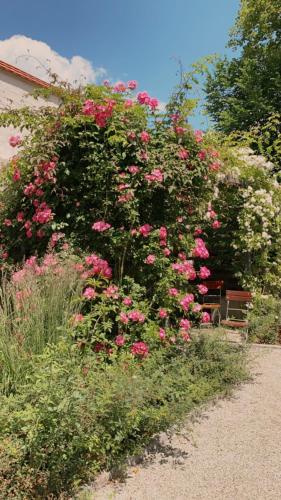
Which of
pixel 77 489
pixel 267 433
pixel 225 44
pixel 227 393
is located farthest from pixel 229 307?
pixel 225 44

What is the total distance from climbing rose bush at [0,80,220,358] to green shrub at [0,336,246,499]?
2.20 ft

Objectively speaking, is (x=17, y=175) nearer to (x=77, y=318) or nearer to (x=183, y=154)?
(x=183, y=154)

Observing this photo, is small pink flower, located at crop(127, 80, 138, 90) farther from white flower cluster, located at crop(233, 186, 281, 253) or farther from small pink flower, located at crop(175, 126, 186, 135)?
white flower cluster, located at crop(233, 186, 281, 253)

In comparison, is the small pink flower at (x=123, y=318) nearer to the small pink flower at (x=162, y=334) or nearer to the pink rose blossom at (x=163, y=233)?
the small pink flower at (x=162, y=334)

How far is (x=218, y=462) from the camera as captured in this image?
8.59 feet

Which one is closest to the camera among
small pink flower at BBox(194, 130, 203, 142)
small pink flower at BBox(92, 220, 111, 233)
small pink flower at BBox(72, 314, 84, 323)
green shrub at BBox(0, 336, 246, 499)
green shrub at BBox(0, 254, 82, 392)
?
green shrub at BBox(0, 336, 246, 499)

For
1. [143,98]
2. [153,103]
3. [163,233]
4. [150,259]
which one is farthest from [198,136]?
[150,259]

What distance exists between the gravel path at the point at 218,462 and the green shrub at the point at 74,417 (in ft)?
0.54

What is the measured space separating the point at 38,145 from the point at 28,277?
1.64 metres

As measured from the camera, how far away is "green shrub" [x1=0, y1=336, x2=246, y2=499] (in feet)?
6.94

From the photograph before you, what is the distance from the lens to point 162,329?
3.85 metres

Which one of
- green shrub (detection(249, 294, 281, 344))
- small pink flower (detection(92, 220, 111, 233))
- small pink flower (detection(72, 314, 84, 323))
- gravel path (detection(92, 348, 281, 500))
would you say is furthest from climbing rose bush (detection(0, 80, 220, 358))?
green shrub (detection(249, 294, 281, 344))

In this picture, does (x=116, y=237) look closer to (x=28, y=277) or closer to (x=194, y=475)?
(x=28, y=277)

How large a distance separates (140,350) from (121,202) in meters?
1.36
